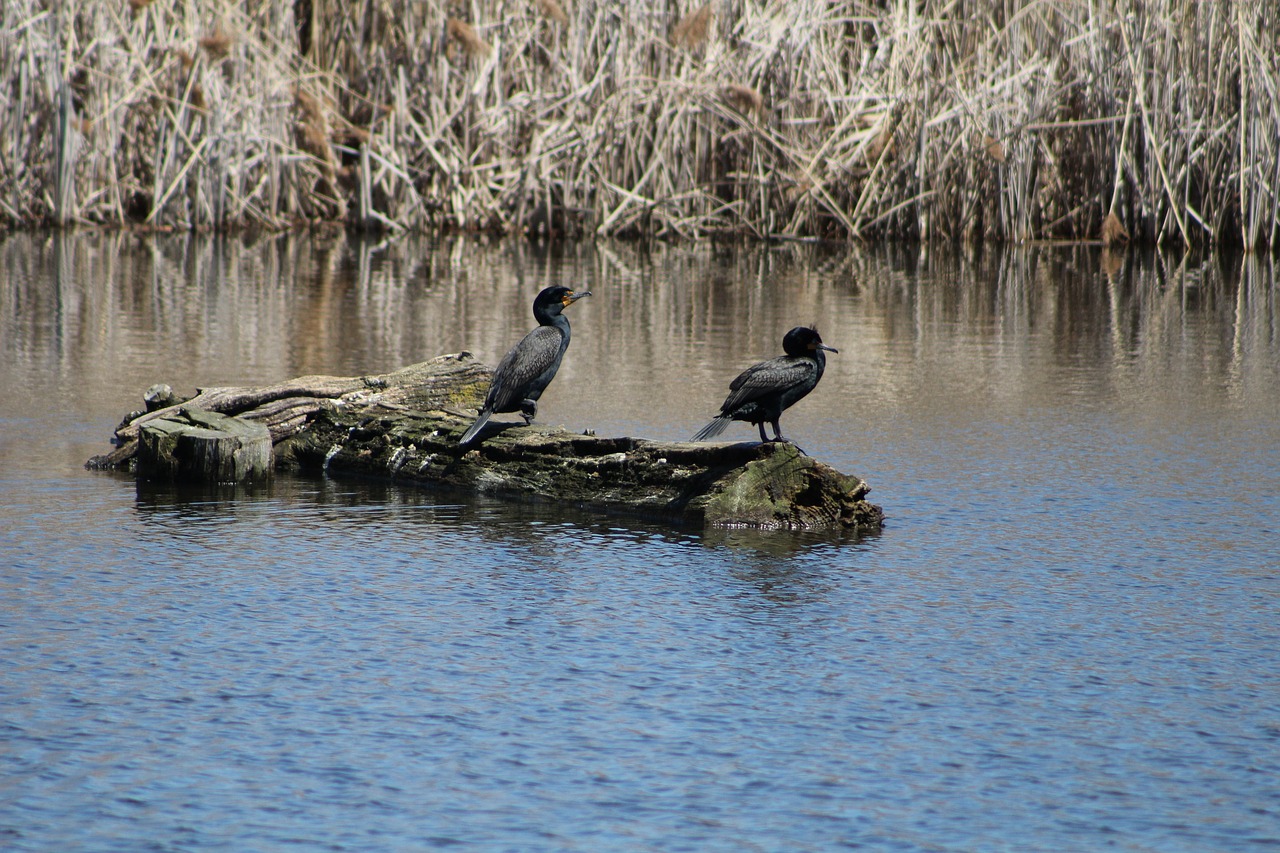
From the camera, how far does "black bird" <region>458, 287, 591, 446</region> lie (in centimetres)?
740

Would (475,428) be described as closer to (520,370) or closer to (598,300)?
(520,370)

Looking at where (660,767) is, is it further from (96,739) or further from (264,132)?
(264,132)

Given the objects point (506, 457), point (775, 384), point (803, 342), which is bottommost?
point (506, 457)

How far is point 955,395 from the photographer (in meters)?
10.3

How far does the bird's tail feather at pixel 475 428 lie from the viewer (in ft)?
24.0

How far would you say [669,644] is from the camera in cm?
512

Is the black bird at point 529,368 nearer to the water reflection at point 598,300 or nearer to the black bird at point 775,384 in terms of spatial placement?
the black bird at point 775,384

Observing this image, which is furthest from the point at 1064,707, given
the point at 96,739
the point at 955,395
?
the point at 955,395

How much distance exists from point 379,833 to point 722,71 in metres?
17.9

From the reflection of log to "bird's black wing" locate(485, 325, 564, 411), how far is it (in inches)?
5.5

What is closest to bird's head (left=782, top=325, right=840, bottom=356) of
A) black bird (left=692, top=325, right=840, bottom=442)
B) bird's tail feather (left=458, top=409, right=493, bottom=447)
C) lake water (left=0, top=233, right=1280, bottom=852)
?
black bird (left=692, top=325, right=840, bottom=442)

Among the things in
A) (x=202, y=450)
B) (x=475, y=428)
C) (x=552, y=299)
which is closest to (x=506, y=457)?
(x=475, y=428)

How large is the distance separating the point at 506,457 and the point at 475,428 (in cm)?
19

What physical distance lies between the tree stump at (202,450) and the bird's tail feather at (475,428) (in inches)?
38.0
